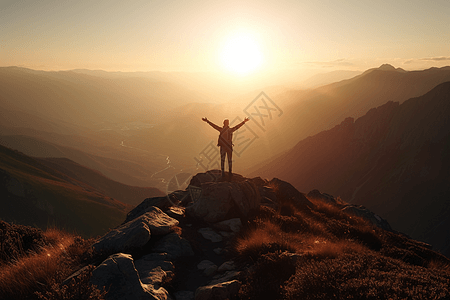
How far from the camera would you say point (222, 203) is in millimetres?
11523

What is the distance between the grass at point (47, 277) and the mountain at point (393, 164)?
10777 centimetres

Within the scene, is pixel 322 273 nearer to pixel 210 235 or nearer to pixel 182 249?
pixel 182 249

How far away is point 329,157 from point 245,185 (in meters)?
157

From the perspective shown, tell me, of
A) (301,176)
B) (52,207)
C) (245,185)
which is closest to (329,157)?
(301,176)

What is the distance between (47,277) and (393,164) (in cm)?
15497

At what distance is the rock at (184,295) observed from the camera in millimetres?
6132

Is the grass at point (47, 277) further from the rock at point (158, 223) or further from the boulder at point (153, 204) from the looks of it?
the boulder at point (153, 204)

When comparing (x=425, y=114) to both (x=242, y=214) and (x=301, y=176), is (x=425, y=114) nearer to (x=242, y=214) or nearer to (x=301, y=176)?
(x=301, y=176)

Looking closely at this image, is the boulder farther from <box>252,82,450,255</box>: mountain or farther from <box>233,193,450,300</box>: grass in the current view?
<box>252,82,450,255</box>: mountain

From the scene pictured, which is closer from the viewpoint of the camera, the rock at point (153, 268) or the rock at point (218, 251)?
the rock at point (153, 268)

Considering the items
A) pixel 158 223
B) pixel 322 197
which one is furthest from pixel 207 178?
pixel 322 197

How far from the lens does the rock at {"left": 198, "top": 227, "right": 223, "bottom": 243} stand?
9.62 meters

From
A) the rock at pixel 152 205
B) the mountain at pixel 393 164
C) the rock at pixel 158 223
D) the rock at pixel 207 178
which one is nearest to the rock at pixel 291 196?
the rock at pixel 207 178

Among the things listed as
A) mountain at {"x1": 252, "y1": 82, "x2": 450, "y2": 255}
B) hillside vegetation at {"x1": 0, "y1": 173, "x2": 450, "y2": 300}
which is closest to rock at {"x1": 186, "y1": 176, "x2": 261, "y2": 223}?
hillside vegetation at {"x1": 0, "y1": 173, "x2": 450, "y2": 300}
